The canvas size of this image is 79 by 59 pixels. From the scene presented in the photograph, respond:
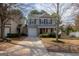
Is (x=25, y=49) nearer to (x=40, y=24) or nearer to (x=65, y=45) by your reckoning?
(x=40, y=24)

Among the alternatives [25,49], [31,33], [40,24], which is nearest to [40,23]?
[40,24]

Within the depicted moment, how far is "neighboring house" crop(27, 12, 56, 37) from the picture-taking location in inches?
92.9

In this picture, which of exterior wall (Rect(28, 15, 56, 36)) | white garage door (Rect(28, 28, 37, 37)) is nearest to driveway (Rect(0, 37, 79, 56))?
white garage door (Rect(28, 28, 37, 37))

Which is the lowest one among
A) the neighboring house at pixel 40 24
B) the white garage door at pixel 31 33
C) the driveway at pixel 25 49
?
the driveway at pixel 25 49

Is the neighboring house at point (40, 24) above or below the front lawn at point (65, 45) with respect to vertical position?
above

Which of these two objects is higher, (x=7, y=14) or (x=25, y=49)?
(x=7, y=14)

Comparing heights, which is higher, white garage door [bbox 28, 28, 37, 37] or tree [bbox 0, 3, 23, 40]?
tree [bbox 0, 3, 23, 40]

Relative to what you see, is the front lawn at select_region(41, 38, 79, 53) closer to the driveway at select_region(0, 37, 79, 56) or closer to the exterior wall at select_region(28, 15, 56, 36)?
the driveway at select_region(0, 37, 79, 56)

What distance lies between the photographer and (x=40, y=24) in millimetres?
2387

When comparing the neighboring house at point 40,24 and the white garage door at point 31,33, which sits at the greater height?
the neighboring house at point 40,24

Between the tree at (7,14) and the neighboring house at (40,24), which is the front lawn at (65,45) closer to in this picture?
the neighboring house at (40,24)

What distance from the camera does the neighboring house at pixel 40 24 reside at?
2361 millimetres

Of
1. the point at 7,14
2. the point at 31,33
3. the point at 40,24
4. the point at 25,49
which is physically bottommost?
the point at 25,49

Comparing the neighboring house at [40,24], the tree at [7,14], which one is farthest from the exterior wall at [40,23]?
the tree at [7,14]
